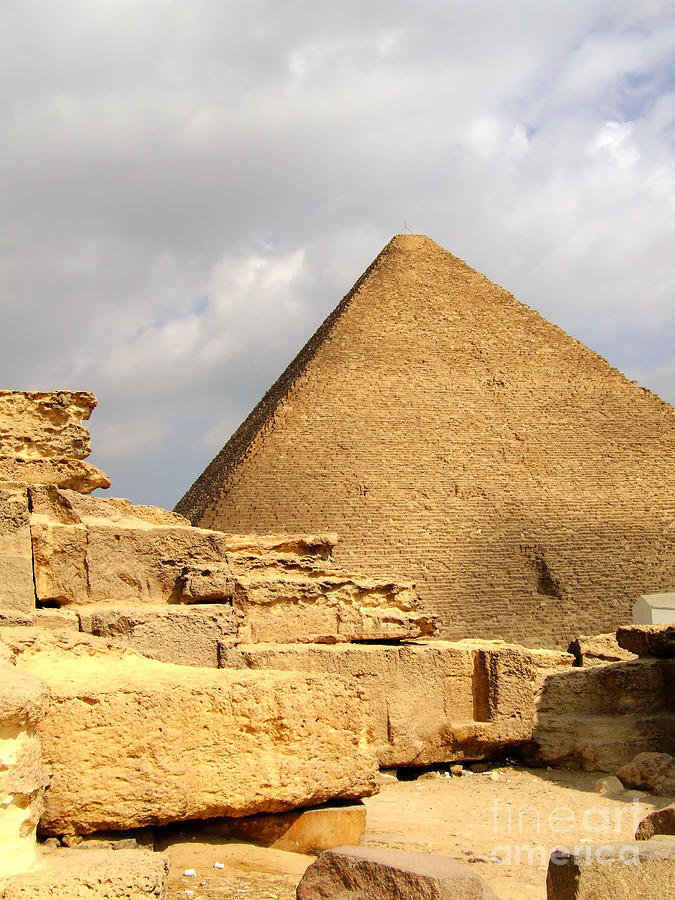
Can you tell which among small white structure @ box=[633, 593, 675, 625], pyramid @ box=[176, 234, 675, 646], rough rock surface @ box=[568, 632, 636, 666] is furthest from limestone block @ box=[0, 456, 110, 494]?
pyramid @ box=[176, 234, 675, 646]

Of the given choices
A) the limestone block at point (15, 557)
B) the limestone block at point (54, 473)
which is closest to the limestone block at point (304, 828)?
the limestone block at point (15, 557)

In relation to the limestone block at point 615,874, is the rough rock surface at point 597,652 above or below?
below

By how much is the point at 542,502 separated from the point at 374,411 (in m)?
6.55

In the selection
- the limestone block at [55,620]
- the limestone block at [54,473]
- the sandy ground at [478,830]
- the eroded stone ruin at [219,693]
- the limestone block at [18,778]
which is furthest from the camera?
the limestone block at [54,473]

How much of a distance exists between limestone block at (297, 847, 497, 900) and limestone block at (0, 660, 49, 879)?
2.26 feet

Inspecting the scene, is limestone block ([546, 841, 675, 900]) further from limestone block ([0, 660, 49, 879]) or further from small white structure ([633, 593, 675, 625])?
small white structure ([633, 593, 675, 625])

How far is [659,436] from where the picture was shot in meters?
38.5

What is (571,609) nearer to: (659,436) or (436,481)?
(436,481)

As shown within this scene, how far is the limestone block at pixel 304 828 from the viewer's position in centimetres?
306

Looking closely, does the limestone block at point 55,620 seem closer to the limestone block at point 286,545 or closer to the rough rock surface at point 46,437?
the rough rock surface at point 46,437

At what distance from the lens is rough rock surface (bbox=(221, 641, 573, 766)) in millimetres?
4719

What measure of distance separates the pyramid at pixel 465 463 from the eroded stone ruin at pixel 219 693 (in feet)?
75.7

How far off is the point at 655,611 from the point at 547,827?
1077 cm

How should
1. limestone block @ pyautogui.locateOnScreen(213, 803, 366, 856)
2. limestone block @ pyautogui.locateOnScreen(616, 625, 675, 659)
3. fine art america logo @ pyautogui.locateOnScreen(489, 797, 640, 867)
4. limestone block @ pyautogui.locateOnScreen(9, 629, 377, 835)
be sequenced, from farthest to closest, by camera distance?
limestone block @ pyautogui.locateOnScreen(616, 625, 675, 659) < fine art america logo @ pyautogui.locateOnScreen(489, 797, 640, 867) < limestone block @ pyautogui.locateOnScreen(213, 803, 366, 856) < limestone block @ pyautogui.locateOnScreen(9, 629, 377, 835)
